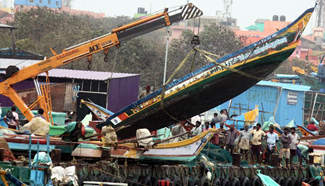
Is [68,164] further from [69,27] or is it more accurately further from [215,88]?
[69,27]

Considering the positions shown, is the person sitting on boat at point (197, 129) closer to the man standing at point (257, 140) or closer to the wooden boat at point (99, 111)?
the man standing at point (257, 140)

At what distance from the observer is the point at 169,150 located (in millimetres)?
16766

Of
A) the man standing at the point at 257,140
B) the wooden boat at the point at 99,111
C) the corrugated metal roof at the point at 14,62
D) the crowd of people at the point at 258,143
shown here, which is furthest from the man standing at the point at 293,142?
A: the corrugated metal roof at the point at 14,62

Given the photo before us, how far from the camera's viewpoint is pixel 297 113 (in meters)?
35.4

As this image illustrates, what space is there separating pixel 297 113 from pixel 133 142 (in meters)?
21.1

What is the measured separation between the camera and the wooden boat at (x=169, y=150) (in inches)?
640

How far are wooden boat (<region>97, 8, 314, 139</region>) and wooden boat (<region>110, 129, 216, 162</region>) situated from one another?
56.6 inches

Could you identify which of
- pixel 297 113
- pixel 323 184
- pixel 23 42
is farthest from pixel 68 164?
pixel 23 42

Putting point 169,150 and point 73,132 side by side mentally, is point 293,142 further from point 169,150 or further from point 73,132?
point 73,132

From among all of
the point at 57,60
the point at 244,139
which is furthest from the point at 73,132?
the point at 244,139

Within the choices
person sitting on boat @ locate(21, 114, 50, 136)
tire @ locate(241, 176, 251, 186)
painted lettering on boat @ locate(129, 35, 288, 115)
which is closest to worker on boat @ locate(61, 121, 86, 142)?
person sitting on boat @ locate(21, 114, 50, 136)

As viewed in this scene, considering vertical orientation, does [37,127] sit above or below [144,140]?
above

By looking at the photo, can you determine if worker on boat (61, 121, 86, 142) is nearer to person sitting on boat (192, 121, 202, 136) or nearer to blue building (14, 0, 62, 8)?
person sitting on boat (192, 121, 202, 136)

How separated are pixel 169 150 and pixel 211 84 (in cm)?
249
